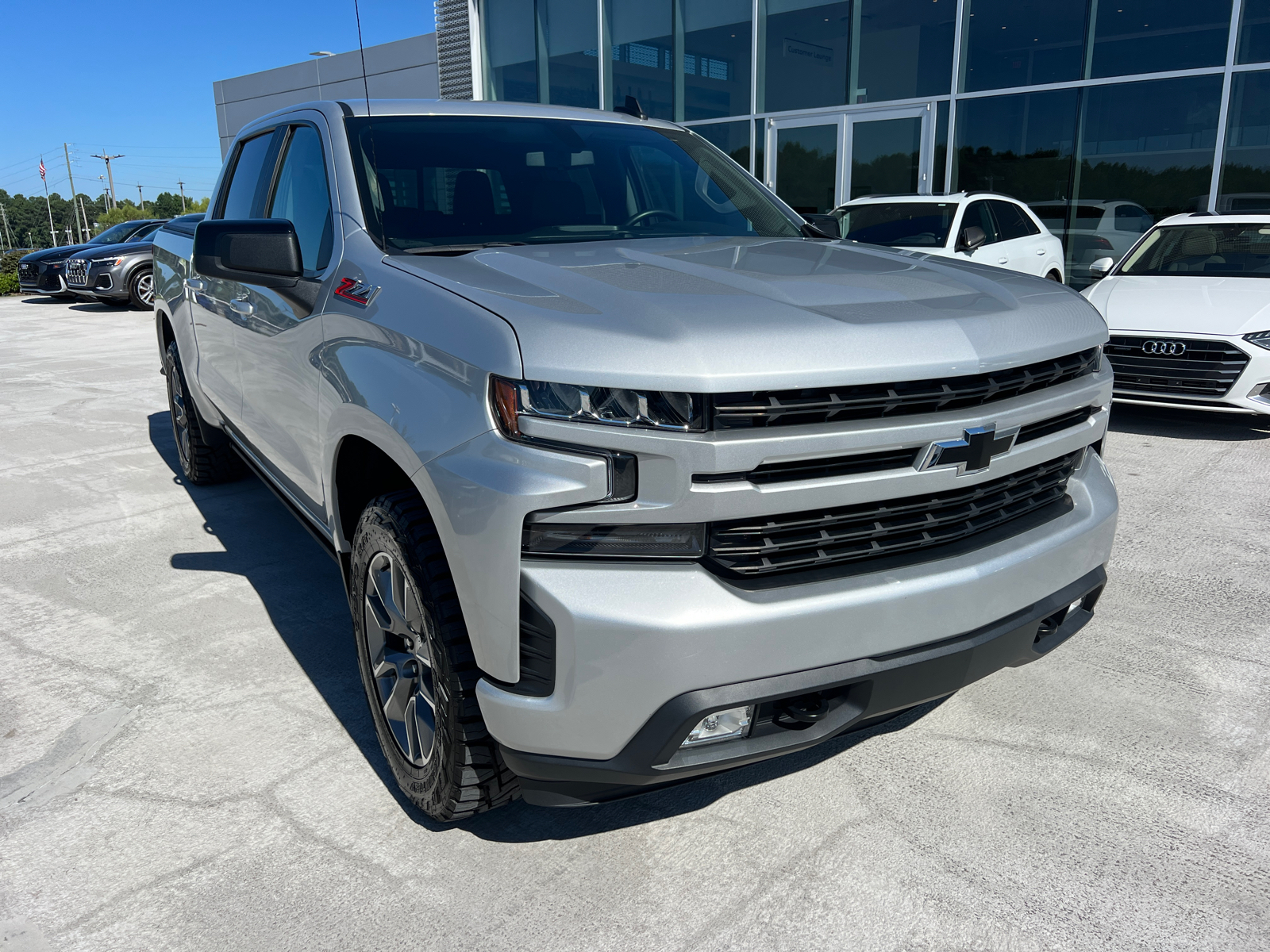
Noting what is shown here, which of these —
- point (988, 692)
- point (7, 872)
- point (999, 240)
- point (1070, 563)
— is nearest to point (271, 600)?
point (7, 872)

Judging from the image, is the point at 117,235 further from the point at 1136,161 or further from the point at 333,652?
the point at 333,652

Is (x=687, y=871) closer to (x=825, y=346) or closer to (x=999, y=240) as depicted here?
(x=825, y=346)

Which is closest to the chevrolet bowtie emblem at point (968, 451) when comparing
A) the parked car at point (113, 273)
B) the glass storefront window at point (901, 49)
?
the glass storefront window at point (901, 49)

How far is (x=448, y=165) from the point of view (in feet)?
9.54

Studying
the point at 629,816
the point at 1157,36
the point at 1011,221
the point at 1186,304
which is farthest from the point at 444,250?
the point at 1157,36

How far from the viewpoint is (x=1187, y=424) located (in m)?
6.92

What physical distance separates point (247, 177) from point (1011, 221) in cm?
836

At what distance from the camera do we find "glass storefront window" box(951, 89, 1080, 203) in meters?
11.5

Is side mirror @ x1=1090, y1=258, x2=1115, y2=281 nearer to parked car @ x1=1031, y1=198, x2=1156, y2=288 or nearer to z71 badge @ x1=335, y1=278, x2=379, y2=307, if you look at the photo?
parked car @ x1=1031, y1=198, x2=1156, y2=288

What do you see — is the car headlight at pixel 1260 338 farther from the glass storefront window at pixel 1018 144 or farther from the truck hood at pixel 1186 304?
the glass storefront window at pixel 1018 144

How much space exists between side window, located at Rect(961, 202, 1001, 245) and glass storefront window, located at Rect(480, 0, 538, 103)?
981 centimetres

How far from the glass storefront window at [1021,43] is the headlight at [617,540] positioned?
12.0 metres

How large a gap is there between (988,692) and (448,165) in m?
2.36

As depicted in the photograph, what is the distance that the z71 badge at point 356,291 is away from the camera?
7.66 feet
